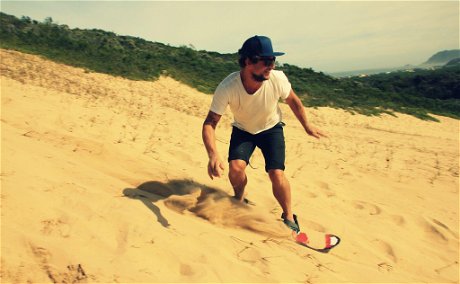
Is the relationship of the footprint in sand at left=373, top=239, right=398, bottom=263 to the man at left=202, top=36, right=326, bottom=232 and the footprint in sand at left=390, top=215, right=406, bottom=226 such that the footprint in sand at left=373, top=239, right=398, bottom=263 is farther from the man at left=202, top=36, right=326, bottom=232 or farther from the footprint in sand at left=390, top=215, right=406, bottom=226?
the man at left=202, top=36, right=326, bottom=232

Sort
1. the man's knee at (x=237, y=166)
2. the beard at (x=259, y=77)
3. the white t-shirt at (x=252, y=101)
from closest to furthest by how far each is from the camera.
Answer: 1. the beard at (x=259, y=77)
2. the white t-shirt at (x=252, y=101)
3. the man's knee at (x=237, y=166)

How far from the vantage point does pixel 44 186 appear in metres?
3.29

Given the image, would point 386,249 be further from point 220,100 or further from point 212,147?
point 220,100

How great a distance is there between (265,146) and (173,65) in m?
19.6

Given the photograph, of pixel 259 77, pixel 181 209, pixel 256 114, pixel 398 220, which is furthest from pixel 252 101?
pixel 398 220

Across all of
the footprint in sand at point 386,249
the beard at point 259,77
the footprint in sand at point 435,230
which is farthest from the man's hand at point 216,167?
the footprint in sand at point 435,230

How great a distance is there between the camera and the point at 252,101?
3.78 metres

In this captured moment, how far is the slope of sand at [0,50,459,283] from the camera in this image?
2604 millimetres

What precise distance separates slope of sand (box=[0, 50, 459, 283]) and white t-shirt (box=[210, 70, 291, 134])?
922 millimetres

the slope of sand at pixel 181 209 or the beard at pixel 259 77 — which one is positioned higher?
the beard at pixel 259 77

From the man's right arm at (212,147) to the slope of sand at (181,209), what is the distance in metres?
0.56

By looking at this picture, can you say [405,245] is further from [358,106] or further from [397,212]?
[358,106]

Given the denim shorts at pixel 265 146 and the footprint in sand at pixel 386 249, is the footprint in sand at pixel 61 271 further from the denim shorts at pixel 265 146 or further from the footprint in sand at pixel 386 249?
the footprint in sand at pixel 386 249

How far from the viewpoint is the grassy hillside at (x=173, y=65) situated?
17812 millimetres
